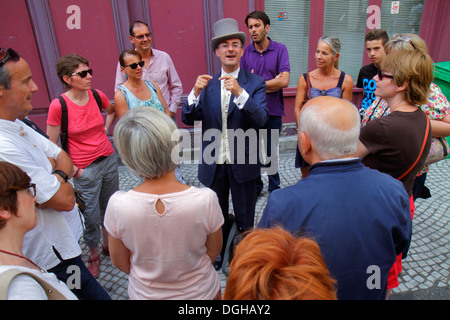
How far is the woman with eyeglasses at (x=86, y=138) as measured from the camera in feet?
8.02

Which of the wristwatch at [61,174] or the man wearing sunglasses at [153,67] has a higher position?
the man wearing sunglasses at [153,67]

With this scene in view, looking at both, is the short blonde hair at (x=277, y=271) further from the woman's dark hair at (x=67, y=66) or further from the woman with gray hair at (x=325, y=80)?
the woman with gray hair at (x=325, y=80)

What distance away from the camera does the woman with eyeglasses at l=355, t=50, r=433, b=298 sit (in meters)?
1.60

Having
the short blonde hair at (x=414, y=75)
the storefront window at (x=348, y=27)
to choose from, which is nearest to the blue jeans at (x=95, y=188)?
the short blonde hair at (x=414, y=75)

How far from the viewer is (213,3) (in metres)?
4.79

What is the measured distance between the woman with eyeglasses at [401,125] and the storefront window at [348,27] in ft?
13.7

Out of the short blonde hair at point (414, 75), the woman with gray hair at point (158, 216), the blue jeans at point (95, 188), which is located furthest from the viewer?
the blue jeans at point (95, 188)

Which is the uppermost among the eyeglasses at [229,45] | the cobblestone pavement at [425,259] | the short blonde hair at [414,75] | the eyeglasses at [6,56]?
the eyeglasses at [6,56]

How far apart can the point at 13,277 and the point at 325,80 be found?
127 inches

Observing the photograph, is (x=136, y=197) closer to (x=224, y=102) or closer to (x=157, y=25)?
(x=224, y=102)

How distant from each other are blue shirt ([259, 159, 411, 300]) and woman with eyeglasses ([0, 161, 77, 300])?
90 cm

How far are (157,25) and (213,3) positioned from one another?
1.02 meters

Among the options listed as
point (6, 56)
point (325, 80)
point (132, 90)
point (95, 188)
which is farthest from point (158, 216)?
point (325, 80)
